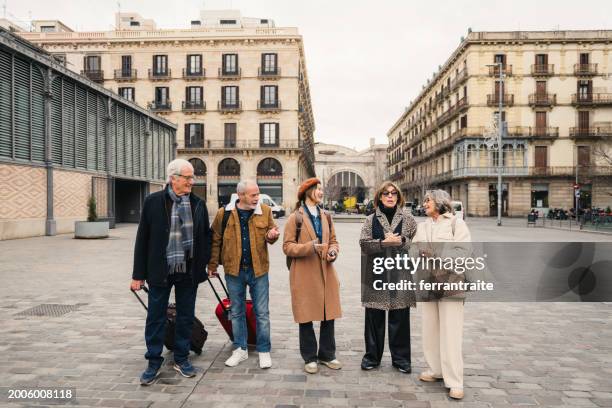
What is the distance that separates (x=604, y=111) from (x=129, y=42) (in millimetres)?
48124

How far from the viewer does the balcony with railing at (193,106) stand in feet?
149

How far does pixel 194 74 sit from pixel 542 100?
34.8 metres

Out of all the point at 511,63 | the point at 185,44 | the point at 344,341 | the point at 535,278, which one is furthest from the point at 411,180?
the point at 344,341

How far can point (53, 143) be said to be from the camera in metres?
18.5

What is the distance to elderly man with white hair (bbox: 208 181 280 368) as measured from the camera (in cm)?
434

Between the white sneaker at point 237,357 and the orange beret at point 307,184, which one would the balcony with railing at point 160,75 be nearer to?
the orange beret at point 307,184

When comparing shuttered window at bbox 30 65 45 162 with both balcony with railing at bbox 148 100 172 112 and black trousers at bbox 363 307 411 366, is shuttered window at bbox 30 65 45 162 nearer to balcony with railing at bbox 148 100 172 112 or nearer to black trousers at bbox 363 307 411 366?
black trousers at bbox 363 307 411 366

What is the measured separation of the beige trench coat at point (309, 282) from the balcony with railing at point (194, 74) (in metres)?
44.1

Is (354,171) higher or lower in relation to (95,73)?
lower

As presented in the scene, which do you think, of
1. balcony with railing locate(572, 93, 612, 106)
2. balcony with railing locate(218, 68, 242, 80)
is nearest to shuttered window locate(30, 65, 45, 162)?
balcony with railing locate(218, 68, 242, 80)

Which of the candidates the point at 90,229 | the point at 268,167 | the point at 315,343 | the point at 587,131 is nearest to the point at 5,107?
the point at 90,229

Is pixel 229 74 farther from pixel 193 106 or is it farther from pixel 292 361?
pixel 292 361

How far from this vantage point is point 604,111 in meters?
44.2

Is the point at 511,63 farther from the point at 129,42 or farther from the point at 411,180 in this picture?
the point at 129,42
